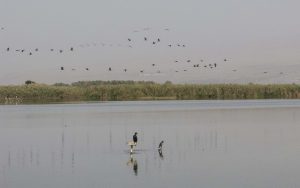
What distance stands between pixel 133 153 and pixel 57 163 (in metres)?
3.56

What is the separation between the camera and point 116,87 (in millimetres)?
111312

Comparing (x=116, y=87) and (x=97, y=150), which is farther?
(x=116, y=87)

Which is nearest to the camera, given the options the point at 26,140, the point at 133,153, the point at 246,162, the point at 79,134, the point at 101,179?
the point at 101,179

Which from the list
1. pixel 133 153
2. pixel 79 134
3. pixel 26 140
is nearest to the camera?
pixel 133 153

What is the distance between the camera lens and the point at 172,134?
3191 centimetres

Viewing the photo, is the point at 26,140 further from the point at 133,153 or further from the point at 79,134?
the point at 133,153

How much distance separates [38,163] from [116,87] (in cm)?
8998

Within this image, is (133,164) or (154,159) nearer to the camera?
(133,164)

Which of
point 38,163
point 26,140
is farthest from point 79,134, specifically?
point 38,163

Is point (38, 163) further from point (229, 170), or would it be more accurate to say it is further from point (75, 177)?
point (229, 170)

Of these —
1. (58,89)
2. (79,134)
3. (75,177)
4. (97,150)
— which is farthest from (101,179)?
(58,89)

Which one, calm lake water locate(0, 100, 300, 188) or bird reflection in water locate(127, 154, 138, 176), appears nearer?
calm lake water locate(0, 100, 300, 188)

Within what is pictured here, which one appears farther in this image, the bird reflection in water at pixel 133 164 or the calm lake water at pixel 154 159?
the bird reflection in water at pixel 133 164

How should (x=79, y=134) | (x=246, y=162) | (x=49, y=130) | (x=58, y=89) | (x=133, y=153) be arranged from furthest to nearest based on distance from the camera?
(x=58, y=89), (x=49, y=130), (x=79, y=134), (x=133, y=153), (x=246, y=162)
